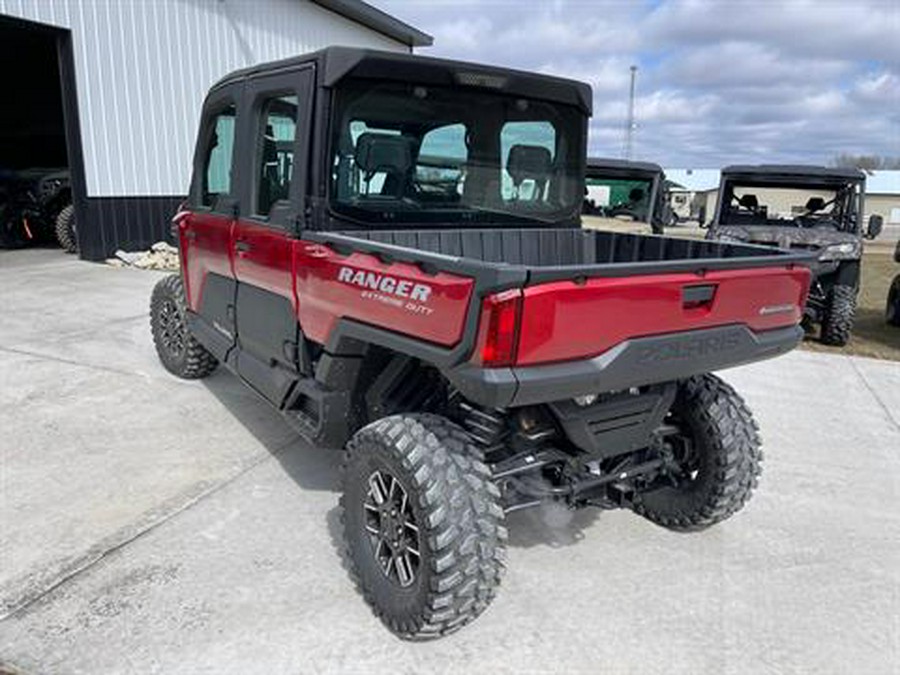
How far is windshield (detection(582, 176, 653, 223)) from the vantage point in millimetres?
9031

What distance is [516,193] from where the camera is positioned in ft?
12.5

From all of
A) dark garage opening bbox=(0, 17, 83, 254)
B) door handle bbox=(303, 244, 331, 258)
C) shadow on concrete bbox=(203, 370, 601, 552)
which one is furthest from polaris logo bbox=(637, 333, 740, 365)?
dark garage opening bbox=(0, 17, 83, 254)

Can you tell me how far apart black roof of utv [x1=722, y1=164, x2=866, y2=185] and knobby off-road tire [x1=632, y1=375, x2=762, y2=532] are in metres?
6.27

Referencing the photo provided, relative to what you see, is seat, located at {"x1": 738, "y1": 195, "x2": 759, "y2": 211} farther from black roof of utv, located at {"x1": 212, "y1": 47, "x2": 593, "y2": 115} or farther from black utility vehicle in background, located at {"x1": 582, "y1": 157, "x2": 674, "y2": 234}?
black roof of utv, located at {"x1": 212, "y1": 47, "x2": 593, "y2": 115}

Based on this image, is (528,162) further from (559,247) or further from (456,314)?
(456,314)

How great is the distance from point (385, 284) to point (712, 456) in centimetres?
175

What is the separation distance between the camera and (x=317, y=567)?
Answer: 3.02 m

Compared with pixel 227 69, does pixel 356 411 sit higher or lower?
lower

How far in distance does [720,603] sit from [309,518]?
1870 millimetres

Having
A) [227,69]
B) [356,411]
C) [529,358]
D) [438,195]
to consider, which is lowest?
[356,411]

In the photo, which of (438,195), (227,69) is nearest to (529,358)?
(438,195)

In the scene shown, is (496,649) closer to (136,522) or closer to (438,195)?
(136,522)

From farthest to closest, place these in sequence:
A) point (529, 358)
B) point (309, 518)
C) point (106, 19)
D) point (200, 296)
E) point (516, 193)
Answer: point (106, 19), point (200, 296), point (516, 193), point (309, 518), point (529, 358)

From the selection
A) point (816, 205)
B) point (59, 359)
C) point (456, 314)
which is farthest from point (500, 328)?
point (816, 205)
